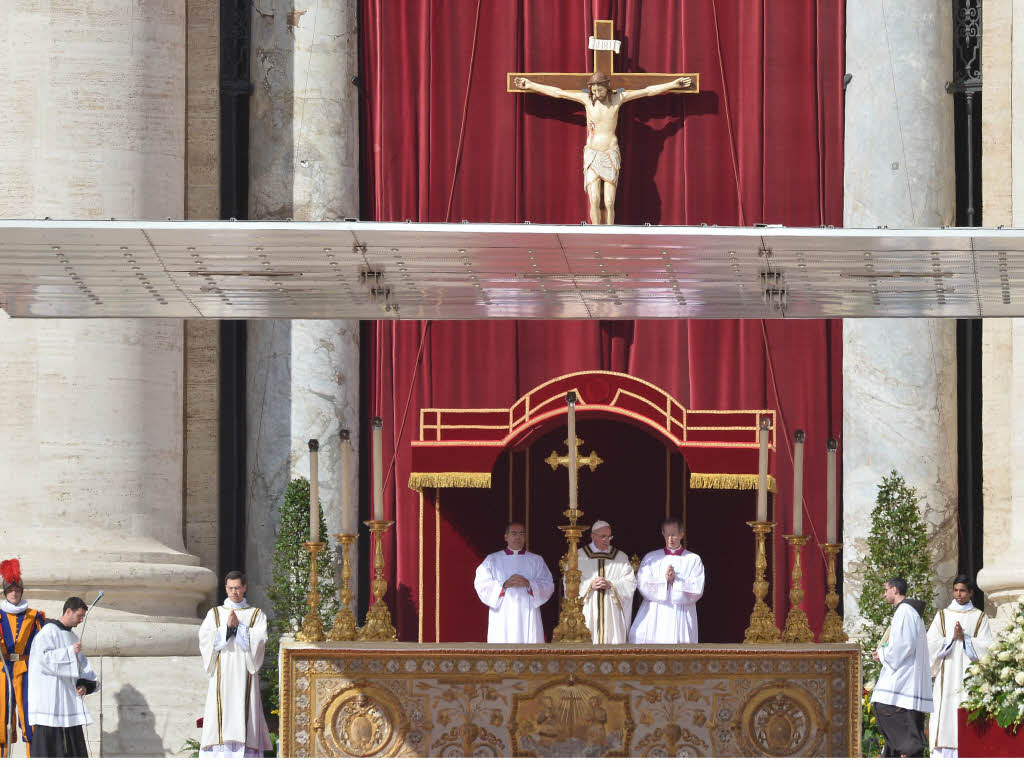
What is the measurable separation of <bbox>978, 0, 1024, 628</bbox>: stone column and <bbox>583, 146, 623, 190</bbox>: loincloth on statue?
10.7 ft

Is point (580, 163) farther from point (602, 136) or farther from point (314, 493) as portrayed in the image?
point (314, 493)

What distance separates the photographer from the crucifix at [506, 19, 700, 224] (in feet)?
59.2

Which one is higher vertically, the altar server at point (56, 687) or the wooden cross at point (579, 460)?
the wooden cross at point (579, 460)

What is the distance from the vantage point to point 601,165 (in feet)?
59.2

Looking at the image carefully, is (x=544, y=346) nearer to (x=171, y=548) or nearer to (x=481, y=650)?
(x=171, y=548)

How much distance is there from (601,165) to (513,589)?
5.15 meters

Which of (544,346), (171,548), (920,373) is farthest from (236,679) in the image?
(920,373)

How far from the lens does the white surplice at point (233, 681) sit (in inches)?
555

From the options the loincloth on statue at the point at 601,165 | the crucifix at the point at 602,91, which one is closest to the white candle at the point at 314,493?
the crucifix at the point at 602,91

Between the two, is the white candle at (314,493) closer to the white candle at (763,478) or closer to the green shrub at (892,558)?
the white candle at (763,478)

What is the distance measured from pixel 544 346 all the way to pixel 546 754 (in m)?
7.47

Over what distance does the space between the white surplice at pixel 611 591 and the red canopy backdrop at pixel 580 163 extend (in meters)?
3.42

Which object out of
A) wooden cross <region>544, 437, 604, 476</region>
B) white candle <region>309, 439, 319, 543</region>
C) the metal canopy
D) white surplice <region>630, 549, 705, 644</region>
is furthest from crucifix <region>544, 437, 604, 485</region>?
white candle <region>309, 439, 319, 543</region>

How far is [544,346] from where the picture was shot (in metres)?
18.3
